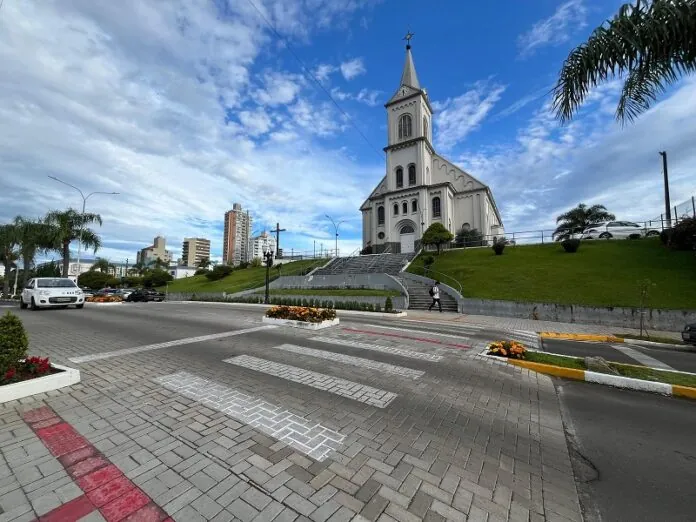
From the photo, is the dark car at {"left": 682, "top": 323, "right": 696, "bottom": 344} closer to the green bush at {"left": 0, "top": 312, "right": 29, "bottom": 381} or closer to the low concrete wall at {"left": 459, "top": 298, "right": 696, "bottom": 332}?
the low concrete wall at {"left": 459, "top": 298, "right": 696, "bottom": 332}

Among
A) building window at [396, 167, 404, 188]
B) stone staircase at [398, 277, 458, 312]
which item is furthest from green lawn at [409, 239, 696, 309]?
building window at [396, 167, 404, 188]

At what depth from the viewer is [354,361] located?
691 cm

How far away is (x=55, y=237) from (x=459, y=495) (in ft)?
141

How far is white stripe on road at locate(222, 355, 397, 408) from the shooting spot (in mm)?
4836

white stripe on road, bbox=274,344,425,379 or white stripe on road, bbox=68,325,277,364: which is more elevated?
white stripe on road, bbox=68,325,277,364

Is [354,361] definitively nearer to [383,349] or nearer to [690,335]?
[383,349]

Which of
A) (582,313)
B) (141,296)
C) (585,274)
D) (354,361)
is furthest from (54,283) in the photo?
(585,274)

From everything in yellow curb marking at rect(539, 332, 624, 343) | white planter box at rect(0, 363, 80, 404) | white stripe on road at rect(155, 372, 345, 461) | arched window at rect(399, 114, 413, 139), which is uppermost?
arched window at rect(399, 114, 413, 139)

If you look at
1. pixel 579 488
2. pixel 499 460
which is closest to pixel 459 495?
pixel 499 460

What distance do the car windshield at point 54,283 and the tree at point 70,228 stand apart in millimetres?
20055

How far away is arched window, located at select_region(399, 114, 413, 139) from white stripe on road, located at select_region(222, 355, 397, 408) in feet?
144

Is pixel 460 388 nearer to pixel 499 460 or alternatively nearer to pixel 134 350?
pixel 499 460

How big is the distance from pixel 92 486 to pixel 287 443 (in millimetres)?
1697

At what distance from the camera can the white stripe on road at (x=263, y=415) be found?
340 centimetres
